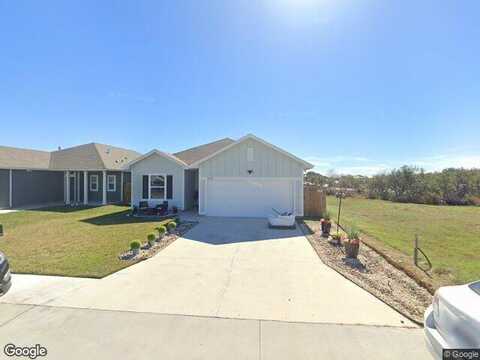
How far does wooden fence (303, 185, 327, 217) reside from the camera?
1526 cm

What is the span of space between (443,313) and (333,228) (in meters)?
9.55

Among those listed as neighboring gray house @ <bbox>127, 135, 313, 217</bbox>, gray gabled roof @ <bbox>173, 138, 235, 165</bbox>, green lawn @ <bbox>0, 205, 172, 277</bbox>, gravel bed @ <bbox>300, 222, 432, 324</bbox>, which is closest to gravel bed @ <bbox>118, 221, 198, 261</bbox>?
green lawn @ <bbox>0, 205, 172, 277</bbox>

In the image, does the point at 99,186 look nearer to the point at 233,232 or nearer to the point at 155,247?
the point at 233,232

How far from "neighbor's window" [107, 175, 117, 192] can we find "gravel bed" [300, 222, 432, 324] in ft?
57.6

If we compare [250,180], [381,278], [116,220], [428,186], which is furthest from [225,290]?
[428,186]

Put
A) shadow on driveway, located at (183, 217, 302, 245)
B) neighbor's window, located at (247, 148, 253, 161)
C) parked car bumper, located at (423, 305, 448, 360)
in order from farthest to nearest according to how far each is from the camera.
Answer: neighbor's window, located at (247, 148, 253, 161)
shadow on driveway, located at (183, 217, 302, 245)
parked car bumper, located at (423, 305, 448, 360)

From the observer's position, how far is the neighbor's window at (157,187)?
16.9 m

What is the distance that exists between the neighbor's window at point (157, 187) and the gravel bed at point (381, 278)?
11.2m

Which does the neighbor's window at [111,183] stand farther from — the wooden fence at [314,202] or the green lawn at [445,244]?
the green lawn at [445,244]

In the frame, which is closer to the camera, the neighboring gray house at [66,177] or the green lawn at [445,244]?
the green lawn at [445,244]

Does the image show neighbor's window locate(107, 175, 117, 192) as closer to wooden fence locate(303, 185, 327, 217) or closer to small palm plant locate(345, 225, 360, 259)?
wooden fence locate(303, 185, 327, 217)

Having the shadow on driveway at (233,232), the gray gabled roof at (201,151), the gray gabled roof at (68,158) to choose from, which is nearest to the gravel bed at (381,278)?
the shadow on driveway at (233,232)

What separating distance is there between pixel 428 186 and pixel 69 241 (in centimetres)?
3296

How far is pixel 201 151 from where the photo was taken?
21078 millimetres
